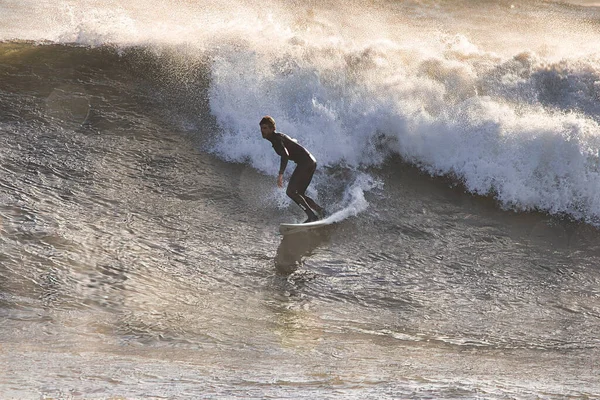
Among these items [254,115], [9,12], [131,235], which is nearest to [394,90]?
[254,115]

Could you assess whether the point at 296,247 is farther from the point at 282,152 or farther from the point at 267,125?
the point at 267,125

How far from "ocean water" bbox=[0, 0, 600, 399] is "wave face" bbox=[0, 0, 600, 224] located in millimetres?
42

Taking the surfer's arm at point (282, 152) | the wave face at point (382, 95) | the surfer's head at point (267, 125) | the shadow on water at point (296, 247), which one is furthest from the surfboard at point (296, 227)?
the wave face at point (382, 95)

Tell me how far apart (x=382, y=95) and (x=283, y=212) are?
410 cm

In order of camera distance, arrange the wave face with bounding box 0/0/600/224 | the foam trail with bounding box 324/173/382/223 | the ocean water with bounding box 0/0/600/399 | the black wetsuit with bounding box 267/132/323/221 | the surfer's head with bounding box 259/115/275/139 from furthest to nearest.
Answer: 1. the wave face with bounding box 0/0/600/224
2. the foam trail with bounding box 324/173/382/223
3. the black wetsuit with bounding box 267/132/323/221
4. the surfer's head with bounding box 259/115/275/139
5. the ocean water with bounding box 0/0/600/399

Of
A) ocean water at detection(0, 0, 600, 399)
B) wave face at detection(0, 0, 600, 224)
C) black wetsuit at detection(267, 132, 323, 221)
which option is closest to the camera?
ocean water at detection(0, 0, 600, 399)

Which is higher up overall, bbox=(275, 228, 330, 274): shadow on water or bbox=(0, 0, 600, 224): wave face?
bbox=(0, 0, 600, 224): wave face

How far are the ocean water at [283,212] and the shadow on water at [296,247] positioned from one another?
0.03 meters

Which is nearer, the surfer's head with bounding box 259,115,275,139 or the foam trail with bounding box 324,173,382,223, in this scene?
the surfer's head with bounding box 259,115,275,139

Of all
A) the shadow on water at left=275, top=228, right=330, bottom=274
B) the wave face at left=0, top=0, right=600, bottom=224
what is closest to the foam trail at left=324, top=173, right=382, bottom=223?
the shadow on water at left=275, top=228, right=330, bottom=274

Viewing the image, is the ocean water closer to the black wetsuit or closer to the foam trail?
the foam trail

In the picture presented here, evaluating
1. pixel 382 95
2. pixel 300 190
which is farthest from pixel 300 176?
pixel 382 95

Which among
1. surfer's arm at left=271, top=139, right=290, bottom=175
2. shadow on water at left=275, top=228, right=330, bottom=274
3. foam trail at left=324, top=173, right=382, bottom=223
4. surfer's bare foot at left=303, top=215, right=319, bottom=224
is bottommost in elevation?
shadow on water at left=275, top=228, right=330, bottom=274

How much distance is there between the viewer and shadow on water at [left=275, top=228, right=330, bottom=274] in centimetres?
836
